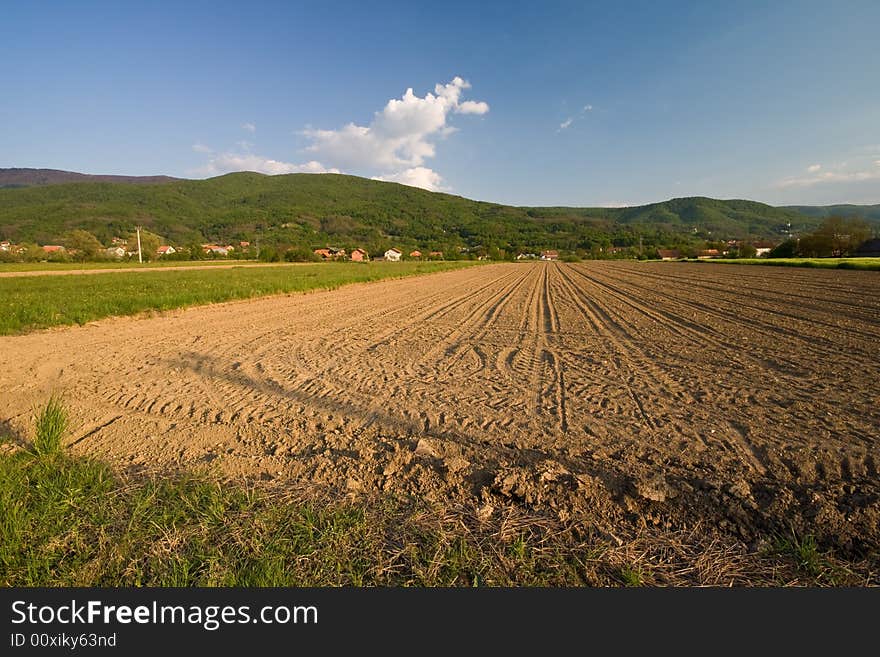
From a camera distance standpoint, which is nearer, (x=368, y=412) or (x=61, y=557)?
(x=61, y=557)

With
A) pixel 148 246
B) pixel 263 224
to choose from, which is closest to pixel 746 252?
pixel 148 246

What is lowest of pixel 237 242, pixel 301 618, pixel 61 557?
pixel 301 618

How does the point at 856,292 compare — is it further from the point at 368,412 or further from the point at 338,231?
the point at 338,231

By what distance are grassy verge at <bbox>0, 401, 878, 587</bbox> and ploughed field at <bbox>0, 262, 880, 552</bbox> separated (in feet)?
0.67

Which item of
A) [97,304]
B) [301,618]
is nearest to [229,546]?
[301,618]

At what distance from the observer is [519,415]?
447 centimetres

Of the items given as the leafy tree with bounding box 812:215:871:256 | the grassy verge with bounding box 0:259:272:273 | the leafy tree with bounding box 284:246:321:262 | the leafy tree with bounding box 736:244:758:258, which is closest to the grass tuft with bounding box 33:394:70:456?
the grassy verge with bounding box 0:259:272:273

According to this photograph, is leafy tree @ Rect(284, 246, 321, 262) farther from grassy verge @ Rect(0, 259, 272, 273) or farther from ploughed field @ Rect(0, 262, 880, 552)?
ploughed field @ Rect(0, 262, 880, 552)

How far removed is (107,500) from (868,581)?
15.6 feet

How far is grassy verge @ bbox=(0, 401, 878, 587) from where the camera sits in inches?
84.4

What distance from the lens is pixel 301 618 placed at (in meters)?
1.99

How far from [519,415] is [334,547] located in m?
2.63

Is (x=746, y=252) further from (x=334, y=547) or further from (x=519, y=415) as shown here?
(x=334, y=547)

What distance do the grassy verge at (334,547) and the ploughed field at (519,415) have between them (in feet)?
0.67
